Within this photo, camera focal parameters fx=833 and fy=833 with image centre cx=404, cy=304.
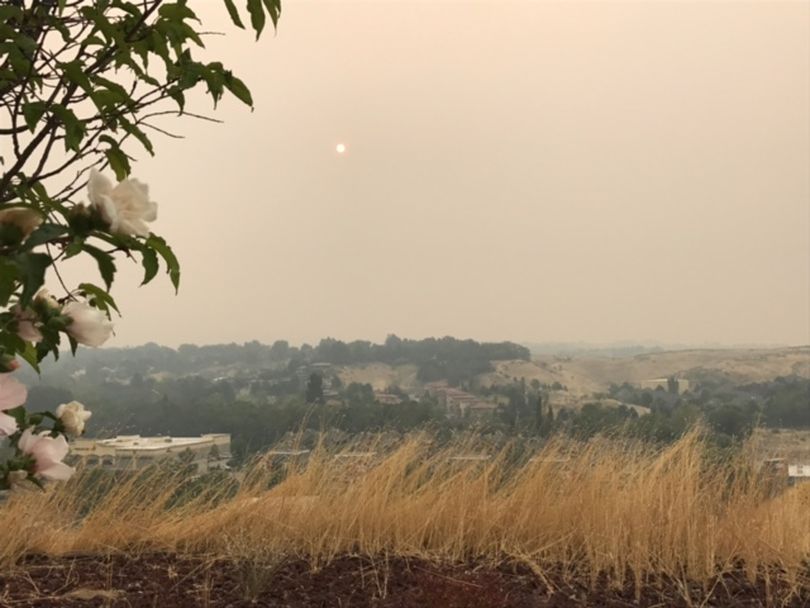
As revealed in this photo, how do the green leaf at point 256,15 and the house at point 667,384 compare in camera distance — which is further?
the house at point 667,384

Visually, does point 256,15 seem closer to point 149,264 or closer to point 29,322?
point 149,264

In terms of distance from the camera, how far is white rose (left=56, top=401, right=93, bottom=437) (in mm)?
1409

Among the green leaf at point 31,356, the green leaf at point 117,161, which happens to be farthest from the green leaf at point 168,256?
the green leaf at point 117,161

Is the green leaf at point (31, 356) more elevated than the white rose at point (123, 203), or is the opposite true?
the white rose at point (123, 203)

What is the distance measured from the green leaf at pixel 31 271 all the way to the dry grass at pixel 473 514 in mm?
2268

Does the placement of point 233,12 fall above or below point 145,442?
above

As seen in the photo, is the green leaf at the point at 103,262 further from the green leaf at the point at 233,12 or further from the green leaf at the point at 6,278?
the green leaf at the point at 233,12

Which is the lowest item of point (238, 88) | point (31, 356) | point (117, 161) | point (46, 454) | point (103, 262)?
point (46, 454)

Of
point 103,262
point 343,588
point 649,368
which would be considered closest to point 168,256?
point 103,262

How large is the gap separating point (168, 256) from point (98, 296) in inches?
6.9

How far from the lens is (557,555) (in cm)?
312

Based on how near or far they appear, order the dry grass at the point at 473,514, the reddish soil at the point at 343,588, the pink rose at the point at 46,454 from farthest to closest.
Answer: the dry grass at the point at 473,514
the reddish soil at the point at 343,588
the pink rose at the point at 46,454

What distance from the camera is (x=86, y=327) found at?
3.48 feet

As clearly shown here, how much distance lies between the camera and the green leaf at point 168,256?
3.55 ft
